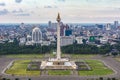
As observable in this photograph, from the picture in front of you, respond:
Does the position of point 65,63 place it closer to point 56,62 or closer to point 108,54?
point 56,62

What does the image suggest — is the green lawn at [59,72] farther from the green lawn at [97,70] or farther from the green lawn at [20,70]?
the green lawn at [20,70]

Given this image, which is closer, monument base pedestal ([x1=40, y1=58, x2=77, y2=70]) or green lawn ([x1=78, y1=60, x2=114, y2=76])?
green lawn ([x1=78, y1=60, x2=114, y2=76])

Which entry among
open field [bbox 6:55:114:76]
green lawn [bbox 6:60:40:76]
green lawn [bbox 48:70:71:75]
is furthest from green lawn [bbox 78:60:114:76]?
green lawn [bbox 6:60:40:76]

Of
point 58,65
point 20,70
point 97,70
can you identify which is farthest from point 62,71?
point 20,70

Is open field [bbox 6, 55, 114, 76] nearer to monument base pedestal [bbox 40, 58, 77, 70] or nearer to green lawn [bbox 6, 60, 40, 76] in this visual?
green lawn [bbox 6, 60, 40, 76]

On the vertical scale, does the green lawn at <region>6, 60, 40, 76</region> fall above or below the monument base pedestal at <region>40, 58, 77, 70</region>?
below

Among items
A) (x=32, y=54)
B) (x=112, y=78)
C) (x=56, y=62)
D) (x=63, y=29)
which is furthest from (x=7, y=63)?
(x=63, y=29)

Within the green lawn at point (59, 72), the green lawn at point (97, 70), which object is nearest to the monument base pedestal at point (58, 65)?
the green lawn at point (59, 72)

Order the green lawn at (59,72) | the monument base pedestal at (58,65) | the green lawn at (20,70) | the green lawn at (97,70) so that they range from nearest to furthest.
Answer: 1. the green lawn at (20,70)
2. the green lawn at (59,72)
3. the green lawn at (97,70)
4. the monument base pedestal at (58,65)

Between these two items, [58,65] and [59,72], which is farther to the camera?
[58,65]

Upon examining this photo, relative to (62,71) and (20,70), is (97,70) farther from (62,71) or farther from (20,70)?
(20,70)

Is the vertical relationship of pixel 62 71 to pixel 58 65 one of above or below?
below
